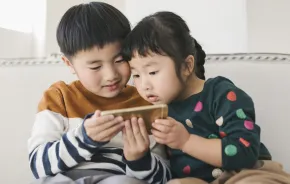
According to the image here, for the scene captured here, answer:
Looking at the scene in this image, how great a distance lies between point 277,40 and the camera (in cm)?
154

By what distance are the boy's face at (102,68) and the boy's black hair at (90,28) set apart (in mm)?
14

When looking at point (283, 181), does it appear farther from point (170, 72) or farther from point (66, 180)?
point (66, 180)

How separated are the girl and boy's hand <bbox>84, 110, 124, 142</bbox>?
73mm

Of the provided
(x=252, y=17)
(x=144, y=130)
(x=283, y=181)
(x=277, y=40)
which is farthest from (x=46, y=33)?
(x=283, y=181)

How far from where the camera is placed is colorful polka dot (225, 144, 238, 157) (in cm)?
71

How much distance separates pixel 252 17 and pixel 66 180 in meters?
1.07

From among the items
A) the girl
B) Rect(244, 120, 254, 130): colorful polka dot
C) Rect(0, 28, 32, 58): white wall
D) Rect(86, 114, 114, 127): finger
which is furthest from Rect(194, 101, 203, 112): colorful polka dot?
Rect(0, 28, 32, 58): white wall

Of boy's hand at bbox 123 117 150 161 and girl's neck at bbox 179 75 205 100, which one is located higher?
girl's neck at bbox 179 75 205 100

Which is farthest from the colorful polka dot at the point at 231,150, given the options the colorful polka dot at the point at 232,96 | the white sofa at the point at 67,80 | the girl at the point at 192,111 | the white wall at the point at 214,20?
the white wall at the point at 214,20

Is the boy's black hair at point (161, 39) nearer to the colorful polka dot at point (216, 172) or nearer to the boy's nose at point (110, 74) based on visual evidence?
the boy's nose at point (110, 74)

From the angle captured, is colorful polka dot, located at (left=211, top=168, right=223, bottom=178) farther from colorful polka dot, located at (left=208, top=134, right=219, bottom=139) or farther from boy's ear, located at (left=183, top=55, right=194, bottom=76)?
→ boy's ear, located at (left=183, top=55, right=194, bottom=76)

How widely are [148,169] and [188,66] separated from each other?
0.78 feet

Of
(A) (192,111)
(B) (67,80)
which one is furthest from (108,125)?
(B) (67,80)

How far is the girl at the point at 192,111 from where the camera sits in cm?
72
